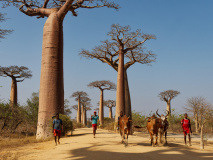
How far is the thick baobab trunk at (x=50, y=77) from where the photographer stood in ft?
33.6

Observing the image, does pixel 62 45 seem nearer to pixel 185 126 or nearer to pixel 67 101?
pixel 185 126

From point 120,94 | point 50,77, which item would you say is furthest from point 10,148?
point 120,94

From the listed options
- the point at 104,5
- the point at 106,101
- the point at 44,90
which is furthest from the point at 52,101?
→ the point at 106,101

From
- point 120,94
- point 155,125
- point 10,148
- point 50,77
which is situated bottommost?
point 10,148

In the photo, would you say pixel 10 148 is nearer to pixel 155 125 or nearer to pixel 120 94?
pixel 155 125

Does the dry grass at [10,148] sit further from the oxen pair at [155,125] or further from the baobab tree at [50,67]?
the oxen pair at [155,125]

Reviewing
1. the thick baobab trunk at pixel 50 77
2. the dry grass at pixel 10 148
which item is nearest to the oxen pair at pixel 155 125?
the dry grass at pixel 10 148

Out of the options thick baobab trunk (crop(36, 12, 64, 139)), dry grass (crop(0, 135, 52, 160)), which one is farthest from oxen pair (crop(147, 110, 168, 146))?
thick baobab trunk (crop(36, 12, 64, 139))

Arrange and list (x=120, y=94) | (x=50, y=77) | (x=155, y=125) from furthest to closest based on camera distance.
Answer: (x=120, y=94) → (x=50, y=77) → (x=155, y=125)

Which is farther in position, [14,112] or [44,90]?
[14,112]

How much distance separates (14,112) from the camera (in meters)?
13.6

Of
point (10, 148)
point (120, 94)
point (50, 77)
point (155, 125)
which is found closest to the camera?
point (10, 148)

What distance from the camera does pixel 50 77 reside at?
10570 mm

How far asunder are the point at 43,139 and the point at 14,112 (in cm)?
474
